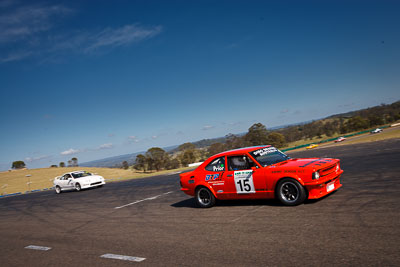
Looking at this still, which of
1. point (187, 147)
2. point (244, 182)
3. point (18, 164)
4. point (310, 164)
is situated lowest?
point (244, 182)

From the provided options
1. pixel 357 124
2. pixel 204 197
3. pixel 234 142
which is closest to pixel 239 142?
pixel 234 142

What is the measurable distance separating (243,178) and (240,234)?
7.54 ft

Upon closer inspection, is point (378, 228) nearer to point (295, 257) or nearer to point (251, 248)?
A: point (295, 257)

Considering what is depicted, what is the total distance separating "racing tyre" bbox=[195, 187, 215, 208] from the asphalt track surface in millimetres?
223

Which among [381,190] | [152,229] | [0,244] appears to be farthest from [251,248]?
[0,244]

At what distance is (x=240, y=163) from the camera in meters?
8.22

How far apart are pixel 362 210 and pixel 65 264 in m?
5.78

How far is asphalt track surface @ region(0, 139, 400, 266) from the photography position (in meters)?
4.38

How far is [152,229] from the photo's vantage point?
7.34m

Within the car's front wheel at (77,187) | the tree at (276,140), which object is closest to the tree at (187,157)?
the tree at (276,140)

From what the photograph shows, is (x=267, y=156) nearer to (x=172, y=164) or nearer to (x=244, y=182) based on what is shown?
(x=244, y=182)

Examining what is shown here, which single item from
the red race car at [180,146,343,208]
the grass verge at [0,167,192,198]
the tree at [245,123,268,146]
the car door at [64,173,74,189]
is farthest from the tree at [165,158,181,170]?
the red race car at [180,146,343,208]

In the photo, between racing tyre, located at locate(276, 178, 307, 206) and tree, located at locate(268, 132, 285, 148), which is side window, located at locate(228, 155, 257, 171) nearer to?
racing tyre, located at locate(276, 178, 307, 206)

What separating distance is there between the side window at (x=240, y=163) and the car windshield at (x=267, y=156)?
0.19 metres
